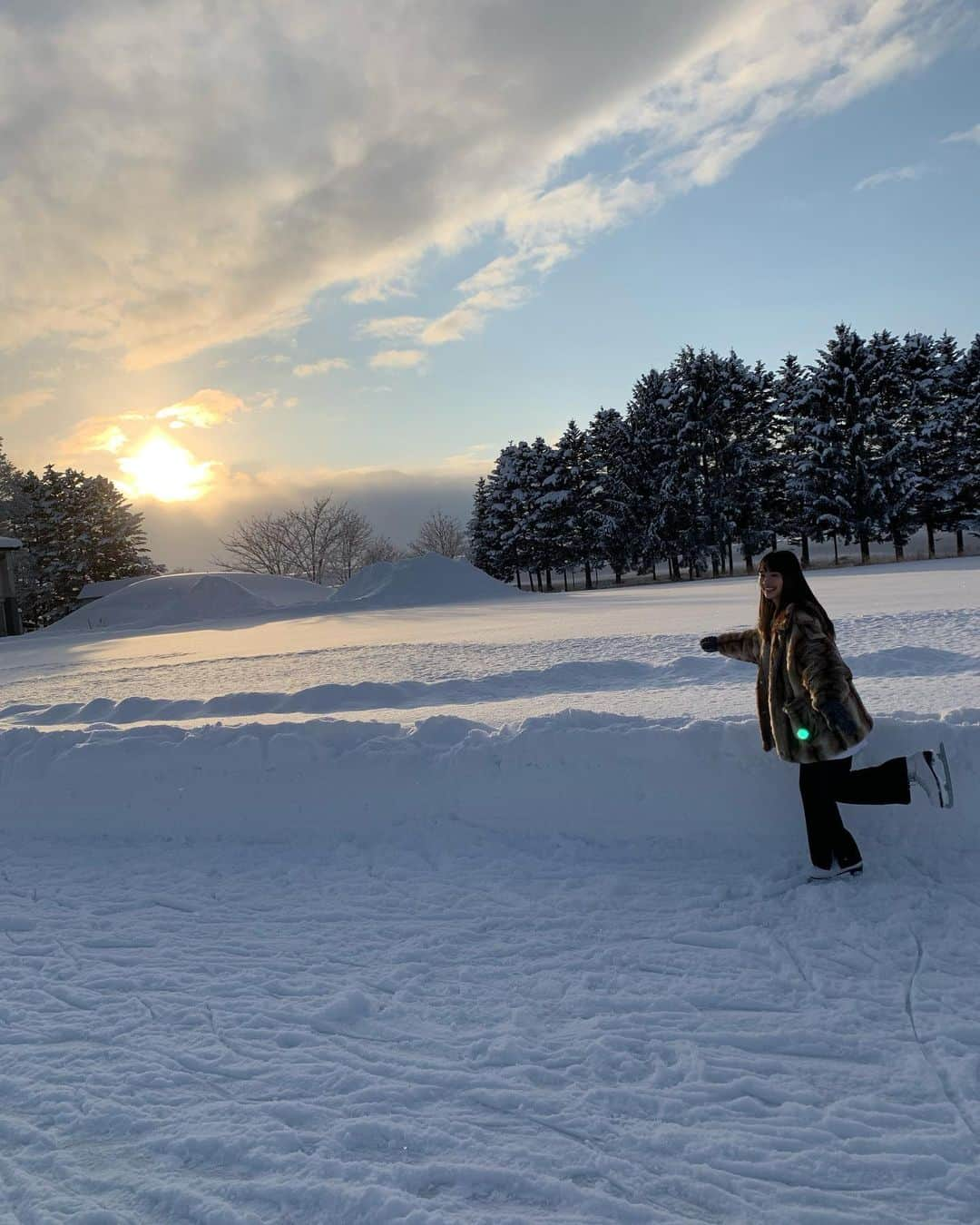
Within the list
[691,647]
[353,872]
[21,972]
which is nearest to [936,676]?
[691,647]

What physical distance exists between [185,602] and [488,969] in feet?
87.5

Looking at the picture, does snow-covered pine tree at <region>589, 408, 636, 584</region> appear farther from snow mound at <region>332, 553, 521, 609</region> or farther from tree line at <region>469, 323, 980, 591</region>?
snow mound at <region>332, 553, 521, 609</region>

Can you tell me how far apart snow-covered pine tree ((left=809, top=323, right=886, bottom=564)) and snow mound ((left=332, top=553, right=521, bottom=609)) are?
21665 millimetres

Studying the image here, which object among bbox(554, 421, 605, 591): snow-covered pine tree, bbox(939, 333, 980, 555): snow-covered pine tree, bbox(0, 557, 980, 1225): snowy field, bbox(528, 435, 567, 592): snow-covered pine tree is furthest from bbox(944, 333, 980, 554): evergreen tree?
bbox(0, 557, 980, 1225): snowy field

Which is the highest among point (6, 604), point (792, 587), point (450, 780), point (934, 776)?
point (6, 604)

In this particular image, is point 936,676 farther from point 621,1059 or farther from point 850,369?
point 850,369

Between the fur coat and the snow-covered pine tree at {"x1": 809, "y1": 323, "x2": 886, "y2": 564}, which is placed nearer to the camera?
the fur coat

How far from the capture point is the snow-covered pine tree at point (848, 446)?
37906mm

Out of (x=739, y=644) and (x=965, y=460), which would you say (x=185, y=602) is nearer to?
(x=739, y=644)

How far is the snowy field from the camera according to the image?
2.26m

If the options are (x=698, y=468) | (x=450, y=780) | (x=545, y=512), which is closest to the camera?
(x=450, y=780)

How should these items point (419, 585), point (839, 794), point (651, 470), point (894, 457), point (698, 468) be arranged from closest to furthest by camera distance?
point (839, 794) < point (419, 585) < point (894, 457) < point (698, 468) < point (651, 470)

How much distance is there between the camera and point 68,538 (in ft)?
139

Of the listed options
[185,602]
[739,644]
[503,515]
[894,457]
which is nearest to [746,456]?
[894,457]
